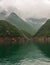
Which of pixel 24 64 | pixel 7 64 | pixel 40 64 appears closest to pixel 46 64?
pixel 40 64

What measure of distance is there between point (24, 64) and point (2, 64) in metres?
9.67

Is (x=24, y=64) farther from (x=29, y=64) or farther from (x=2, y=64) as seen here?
(x=2, y=64)

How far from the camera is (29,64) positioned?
90.4 m

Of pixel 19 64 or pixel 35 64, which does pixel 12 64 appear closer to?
pixel 19 64

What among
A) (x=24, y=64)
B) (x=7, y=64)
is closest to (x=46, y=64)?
(x=24, y=64)

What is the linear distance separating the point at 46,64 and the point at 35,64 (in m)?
4.68

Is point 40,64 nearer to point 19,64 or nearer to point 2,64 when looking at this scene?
point 19,64

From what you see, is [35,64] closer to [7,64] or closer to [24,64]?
[24,64]

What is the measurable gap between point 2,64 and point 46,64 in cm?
1902

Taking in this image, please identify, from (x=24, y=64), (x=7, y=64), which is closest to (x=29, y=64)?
(x=24, y=64)

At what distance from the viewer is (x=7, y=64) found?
92438mm

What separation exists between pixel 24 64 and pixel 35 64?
4.74m

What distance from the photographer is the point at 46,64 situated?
296ft

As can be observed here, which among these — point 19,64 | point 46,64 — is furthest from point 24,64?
point 46,64
